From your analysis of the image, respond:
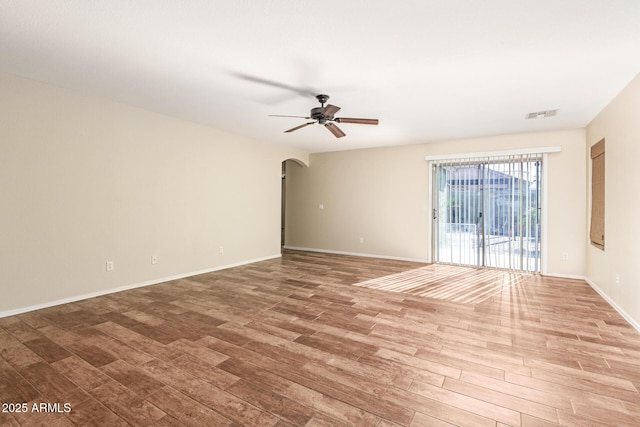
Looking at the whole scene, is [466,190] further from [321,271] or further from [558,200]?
[321,271]

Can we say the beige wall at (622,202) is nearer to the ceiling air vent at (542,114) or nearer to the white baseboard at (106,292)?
the ceiling air vent at (542,114)

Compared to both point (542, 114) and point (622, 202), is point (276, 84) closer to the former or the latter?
point (542, 114)

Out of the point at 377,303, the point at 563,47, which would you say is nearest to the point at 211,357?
the point at 377,303

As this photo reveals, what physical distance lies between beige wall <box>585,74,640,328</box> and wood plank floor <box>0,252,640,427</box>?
1.02 feet

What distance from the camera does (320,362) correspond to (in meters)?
2.19

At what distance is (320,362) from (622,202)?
145 inches

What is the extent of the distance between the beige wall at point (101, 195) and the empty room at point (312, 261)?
24 millimetres

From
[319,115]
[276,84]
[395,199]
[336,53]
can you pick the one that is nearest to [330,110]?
[319,115]

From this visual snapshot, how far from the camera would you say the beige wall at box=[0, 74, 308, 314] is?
122 inches

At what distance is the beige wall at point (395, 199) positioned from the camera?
4.89m

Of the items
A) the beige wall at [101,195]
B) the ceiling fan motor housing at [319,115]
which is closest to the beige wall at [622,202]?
the ceiling fan motor housing at [319,115]

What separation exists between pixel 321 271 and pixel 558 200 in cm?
414

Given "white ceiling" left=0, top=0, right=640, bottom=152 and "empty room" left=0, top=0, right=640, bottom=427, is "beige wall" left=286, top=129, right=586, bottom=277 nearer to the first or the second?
"empty room" left=0, top=0, right=640, bottom=427

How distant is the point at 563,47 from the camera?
96.3 inches
